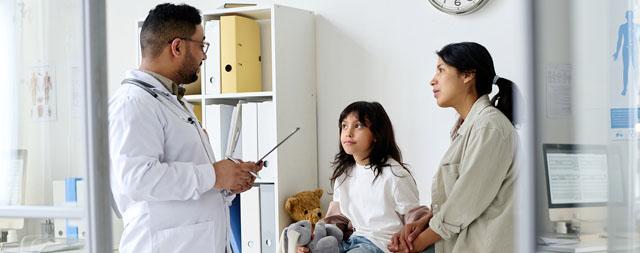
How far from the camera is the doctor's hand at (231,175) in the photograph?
2.18 m

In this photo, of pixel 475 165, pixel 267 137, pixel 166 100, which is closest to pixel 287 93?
pixel 267 137

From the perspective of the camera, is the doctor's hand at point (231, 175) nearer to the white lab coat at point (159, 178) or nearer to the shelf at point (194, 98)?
the white lab coat at point (159, 178)

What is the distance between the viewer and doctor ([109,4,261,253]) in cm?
210

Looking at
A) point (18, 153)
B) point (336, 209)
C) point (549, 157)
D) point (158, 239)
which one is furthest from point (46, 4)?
point (336, 209)

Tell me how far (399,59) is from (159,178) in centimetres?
176

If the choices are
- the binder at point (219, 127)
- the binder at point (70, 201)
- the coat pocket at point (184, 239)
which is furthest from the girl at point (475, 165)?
the binder at point (219, 127)

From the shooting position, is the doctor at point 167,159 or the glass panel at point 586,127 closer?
the glass panel at point 586,127

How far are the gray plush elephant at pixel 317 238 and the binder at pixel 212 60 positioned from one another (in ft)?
3.82

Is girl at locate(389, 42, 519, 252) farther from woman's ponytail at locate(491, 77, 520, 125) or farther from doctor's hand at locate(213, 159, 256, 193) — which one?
doctor's hand at locate(213, 159, 256, 193)

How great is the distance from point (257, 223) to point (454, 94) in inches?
65.7

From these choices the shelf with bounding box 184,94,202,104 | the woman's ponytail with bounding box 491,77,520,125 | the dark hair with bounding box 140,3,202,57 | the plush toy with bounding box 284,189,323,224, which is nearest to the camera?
the woman's ponytail with bounding box 491,77,520,125

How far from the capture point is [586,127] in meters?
1.26

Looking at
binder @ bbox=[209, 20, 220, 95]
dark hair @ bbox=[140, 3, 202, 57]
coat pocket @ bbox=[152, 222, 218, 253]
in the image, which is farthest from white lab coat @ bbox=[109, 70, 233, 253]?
binder @ bbox=[209, 20, 220, 95]

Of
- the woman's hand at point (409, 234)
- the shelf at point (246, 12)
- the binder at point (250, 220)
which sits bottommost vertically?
the binder at point (250, 220)
